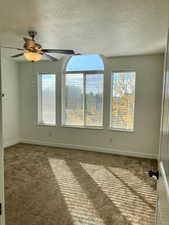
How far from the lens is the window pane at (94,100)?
457 centimetres

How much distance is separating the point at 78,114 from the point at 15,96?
7.01 feet

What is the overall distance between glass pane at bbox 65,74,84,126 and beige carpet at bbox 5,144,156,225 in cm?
118

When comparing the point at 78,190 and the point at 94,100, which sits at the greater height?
the point at 94,100

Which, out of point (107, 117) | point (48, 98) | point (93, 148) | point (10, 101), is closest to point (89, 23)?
point (107, 117)

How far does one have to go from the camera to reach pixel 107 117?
4449mm

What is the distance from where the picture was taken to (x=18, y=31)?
275cm

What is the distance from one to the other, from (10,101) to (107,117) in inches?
119

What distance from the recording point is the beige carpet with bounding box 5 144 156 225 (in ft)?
6.60

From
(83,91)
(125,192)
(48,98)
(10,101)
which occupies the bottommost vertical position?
(125,192)

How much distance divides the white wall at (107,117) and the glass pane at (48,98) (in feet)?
0.65

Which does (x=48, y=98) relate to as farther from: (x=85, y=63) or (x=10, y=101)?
(x=85, y=63)

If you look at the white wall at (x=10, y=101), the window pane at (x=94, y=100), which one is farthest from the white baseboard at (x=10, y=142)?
the window pane at (x=94, y=100)

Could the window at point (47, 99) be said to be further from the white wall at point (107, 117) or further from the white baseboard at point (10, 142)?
the white baseboard at point (10, 142)

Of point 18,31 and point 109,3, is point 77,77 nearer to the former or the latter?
point 18,31
